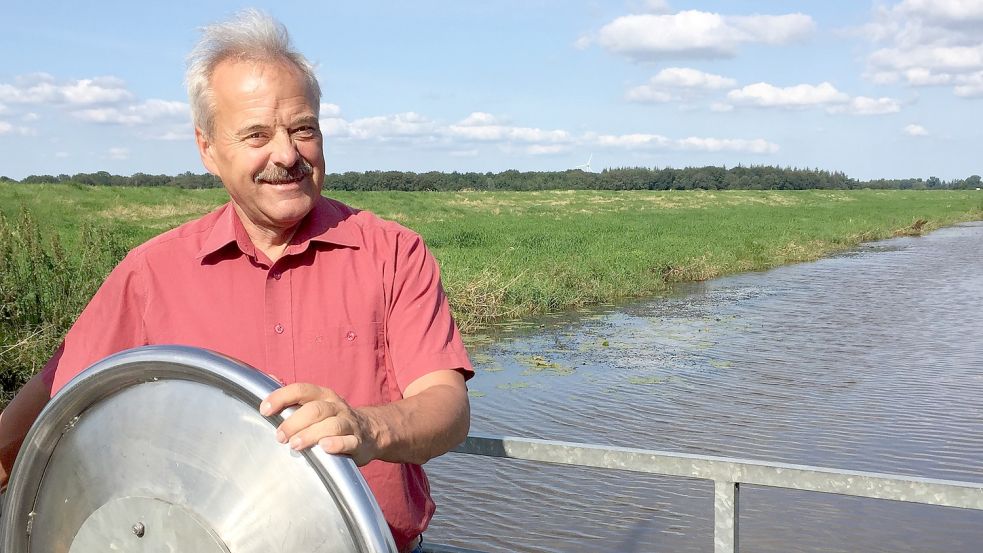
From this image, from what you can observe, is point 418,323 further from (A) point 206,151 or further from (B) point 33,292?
(B) point 33,292

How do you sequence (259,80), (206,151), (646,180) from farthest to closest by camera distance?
(646,180) < (206,151) < (259,80)

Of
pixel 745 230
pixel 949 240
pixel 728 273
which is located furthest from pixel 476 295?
pixel 949 240

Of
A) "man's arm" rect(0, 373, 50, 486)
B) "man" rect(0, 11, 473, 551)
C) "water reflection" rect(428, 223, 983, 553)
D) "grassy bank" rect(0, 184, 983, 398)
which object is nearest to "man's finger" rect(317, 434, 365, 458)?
"man" rect(0, 11, 473, 551)

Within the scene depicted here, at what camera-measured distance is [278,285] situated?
1710mm

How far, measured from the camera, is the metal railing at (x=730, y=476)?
5.83 ft

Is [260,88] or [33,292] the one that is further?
[33,292]

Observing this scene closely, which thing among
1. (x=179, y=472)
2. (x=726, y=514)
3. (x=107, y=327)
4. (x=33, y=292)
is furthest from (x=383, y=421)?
(x=33, y=292)

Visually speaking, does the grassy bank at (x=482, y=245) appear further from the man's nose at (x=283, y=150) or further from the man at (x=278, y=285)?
the man's nose at (x=283, y=150)

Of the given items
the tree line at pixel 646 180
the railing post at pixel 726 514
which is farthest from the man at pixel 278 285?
the tree line at pixel 646 180

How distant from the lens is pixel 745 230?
33.1 metres

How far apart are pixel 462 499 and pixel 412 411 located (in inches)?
215

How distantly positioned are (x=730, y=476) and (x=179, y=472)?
113 cm

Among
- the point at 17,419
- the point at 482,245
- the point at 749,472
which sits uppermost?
the point at 17,419

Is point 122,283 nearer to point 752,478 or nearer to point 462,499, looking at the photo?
point 752,478
